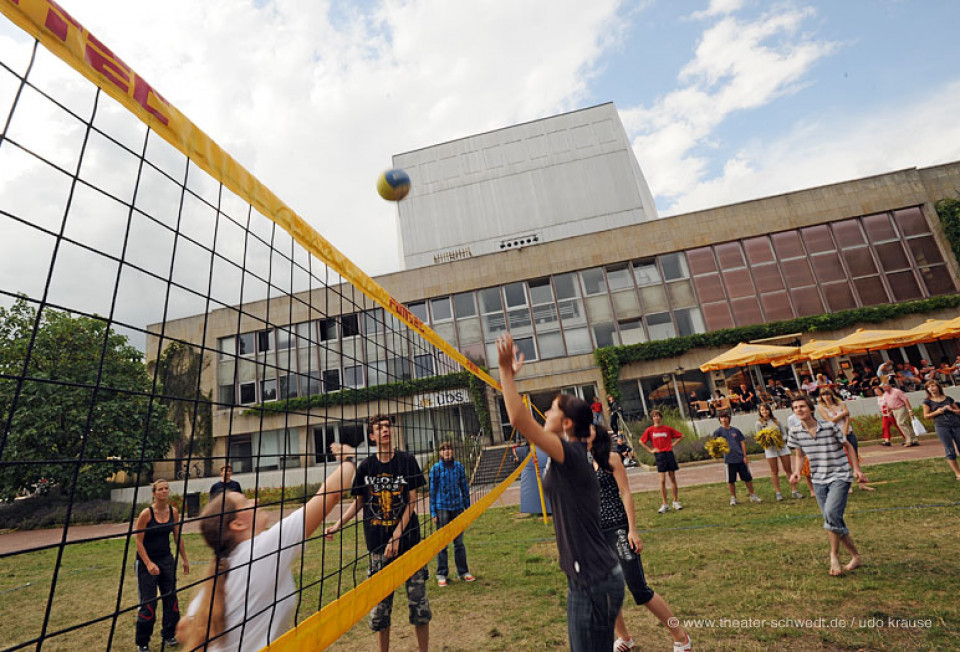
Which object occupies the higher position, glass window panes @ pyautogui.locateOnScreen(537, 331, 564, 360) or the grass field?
glass window panes @ pyautogui.locateOnScreen(537, 331, 564, 360)

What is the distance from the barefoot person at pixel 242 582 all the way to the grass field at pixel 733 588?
251 cm

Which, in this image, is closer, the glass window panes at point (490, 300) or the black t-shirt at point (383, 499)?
the black t-shirt at point (383, 499)

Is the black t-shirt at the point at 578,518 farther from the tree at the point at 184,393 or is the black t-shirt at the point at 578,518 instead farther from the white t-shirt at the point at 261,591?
the tree at the point at 184,393

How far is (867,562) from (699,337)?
1588cm

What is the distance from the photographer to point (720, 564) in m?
5.20

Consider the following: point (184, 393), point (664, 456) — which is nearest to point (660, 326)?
point (664, 456)

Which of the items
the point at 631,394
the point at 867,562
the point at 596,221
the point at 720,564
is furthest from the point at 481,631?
the point at 596,221

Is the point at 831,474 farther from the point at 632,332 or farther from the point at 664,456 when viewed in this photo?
the point at 632,332

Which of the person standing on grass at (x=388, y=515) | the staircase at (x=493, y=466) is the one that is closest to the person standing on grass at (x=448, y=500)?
the person standing on grass at (x=388, y=515)

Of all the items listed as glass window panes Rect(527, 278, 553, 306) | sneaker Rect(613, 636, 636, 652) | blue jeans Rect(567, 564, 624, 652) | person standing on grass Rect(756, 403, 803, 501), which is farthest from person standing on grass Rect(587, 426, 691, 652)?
glass window panes Rect(527, 278, 553, 306)

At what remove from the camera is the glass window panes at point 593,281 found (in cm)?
2141

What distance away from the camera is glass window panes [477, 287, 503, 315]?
21992 millimetres

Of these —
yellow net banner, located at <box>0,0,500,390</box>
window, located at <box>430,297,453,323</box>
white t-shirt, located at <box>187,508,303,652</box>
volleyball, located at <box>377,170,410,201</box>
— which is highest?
volleyball, located at <box>377,170,410,201</box>

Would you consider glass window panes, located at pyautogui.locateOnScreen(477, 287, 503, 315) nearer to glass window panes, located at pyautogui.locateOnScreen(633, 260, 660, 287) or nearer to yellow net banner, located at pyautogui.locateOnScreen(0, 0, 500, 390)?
glass window panes, located at pyautogui.locateOnScreen(633, 260, 660, 287)
